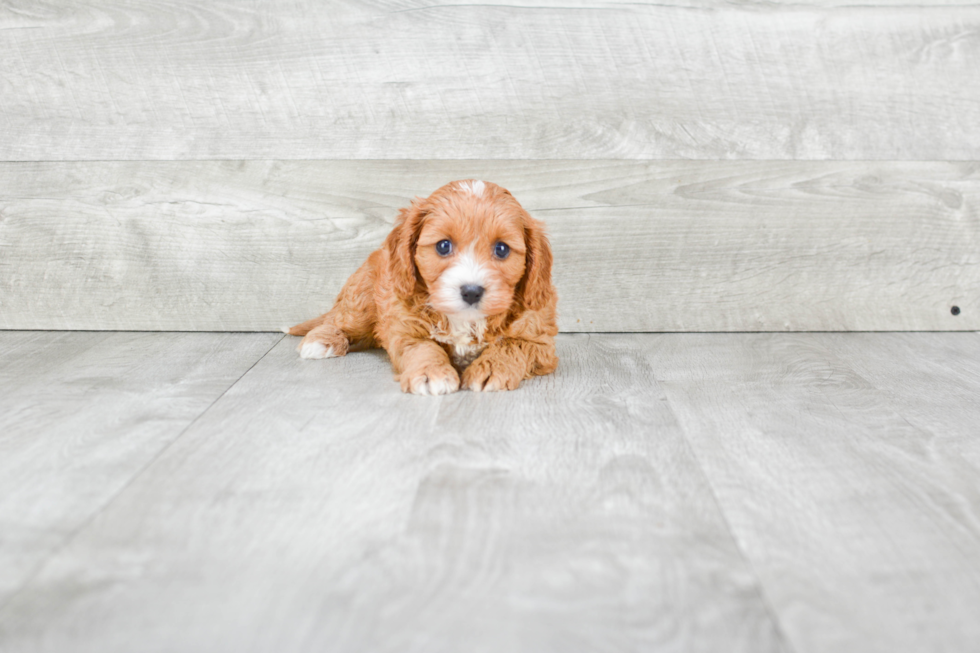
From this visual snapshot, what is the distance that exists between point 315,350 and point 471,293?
734 mm

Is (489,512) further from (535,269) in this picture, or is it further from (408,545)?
(535,269)

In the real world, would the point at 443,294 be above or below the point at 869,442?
above

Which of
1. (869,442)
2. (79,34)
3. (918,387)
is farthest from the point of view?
(79,34)

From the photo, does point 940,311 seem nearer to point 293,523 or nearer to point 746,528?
point 746,528

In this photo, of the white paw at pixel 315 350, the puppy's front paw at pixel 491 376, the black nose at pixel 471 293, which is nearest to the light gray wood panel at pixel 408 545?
the puppy's front paw at pixel 491 376

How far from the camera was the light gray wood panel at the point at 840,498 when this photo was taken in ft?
3.44

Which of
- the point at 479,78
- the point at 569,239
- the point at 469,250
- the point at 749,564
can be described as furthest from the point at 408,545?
the point at 479,78

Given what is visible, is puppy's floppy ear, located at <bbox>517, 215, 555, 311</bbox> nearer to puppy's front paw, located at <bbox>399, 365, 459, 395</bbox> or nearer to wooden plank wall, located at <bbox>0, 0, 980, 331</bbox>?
puppy's front paw, located at <bbox>399, 365, 459, 395</bbox>

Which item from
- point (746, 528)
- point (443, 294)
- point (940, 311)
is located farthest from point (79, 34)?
point (940, 311)

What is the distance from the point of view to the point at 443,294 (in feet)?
6.22

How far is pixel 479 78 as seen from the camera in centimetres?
263

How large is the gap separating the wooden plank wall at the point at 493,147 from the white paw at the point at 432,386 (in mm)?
902

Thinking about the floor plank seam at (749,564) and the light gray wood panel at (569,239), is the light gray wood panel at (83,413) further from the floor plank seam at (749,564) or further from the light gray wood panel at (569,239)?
the floor plank seam at (749,564)

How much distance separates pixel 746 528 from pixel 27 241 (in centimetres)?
268
